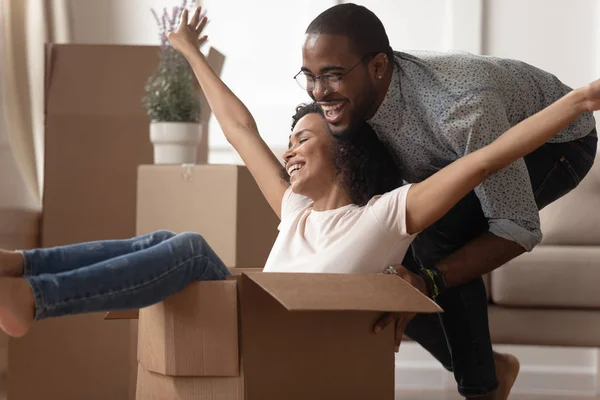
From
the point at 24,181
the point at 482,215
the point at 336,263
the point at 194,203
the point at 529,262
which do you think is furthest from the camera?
the point at 24,181

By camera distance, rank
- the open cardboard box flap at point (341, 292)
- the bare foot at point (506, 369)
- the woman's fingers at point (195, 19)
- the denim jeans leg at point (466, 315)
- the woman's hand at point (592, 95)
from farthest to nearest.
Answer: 1. the woman's fingers at point (195, 19)
2. the bare foot at point (506, 369)
3. the denim jeans leg at point (466, 315)
4. the woman's hand at point (592, 95)
5. the open cardboard box flap at point (341, 292)

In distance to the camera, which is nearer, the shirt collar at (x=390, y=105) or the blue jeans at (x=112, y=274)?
the blue jeans at (x=112, y=274)

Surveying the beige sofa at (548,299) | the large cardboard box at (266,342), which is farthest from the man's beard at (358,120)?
the beige sofa at (548,299)

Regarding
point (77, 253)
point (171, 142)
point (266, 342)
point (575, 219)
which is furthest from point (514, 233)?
point (575, 219)

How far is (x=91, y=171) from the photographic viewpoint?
2598mm

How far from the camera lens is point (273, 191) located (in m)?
1.89

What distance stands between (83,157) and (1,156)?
0.26 m

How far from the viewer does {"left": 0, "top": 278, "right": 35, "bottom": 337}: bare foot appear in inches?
50.7

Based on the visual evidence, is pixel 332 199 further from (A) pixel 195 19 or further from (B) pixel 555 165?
(A) pixel 195 19

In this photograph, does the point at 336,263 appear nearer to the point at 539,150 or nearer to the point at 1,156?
the point at 539,150

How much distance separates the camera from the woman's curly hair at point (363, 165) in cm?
177

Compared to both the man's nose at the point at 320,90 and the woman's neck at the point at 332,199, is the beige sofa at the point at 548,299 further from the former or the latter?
the man's nose at the point at 320,90

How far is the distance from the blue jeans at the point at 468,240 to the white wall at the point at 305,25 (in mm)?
1639

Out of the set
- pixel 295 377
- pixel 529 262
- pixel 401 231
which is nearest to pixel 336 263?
pixel 401 231
